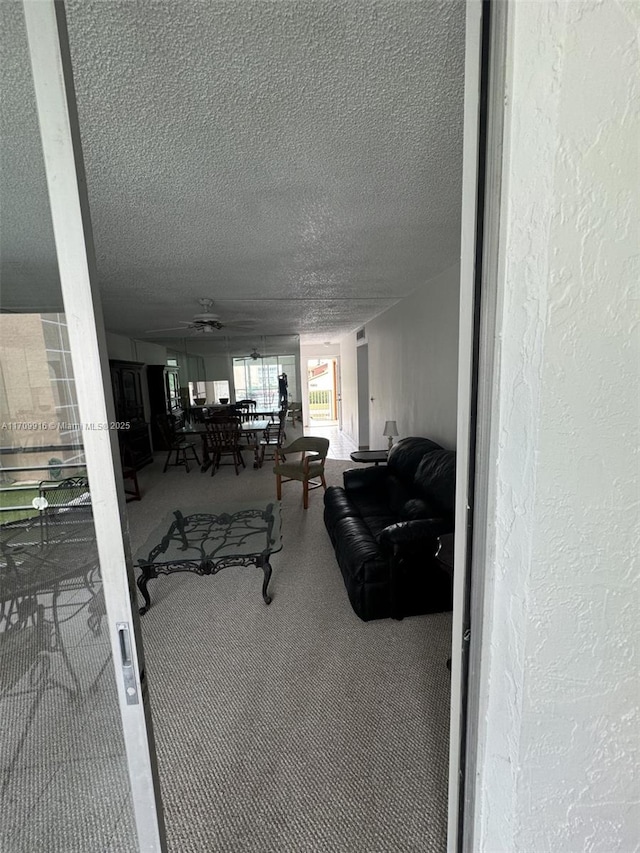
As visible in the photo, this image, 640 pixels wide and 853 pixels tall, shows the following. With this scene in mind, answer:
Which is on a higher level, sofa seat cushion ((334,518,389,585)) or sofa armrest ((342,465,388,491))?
sofa armrest ((342,465,388,491))

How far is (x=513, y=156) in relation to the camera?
1.84 feet

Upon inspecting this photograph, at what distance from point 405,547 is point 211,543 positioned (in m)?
1.48

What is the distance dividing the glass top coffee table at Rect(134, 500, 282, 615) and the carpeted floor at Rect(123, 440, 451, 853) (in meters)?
0.32

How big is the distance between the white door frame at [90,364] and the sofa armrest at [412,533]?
1.57 m

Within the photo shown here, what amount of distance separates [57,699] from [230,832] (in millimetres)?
Result: 757

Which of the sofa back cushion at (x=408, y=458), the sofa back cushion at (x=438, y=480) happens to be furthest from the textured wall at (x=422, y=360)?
the sofa back cushion at (x=438, y=480)

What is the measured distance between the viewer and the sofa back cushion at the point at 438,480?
7.97 feet

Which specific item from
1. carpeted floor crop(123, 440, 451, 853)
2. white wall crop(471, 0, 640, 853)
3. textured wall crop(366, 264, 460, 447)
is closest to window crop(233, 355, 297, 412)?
textured wall crop(366, 264, 460, 447)

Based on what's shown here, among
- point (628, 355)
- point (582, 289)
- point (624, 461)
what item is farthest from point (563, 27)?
point (624, 461)

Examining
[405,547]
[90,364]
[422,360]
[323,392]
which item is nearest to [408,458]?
[422,360]

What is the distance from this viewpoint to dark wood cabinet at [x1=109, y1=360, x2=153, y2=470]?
17.3ft

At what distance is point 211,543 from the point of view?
2715mm

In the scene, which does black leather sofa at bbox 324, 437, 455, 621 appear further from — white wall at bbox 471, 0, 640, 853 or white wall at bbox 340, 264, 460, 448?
white wall at bbox 471, 0, 640, 853

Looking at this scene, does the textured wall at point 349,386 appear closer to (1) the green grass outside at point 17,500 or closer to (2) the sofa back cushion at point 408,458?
(2) the sofa back cushion at point 408,458
